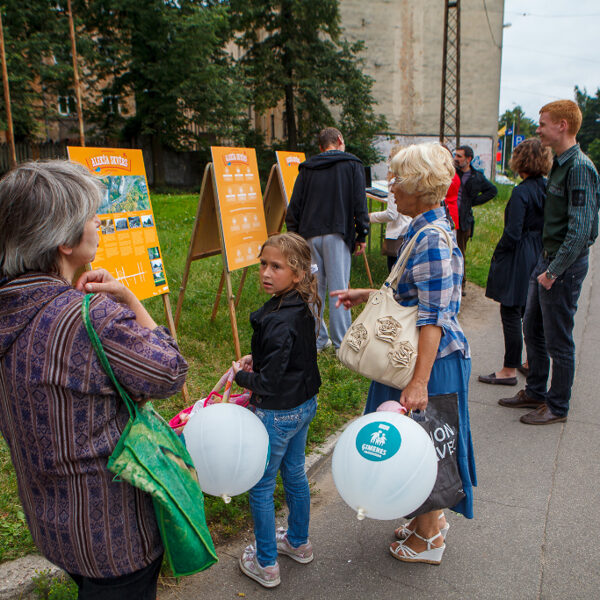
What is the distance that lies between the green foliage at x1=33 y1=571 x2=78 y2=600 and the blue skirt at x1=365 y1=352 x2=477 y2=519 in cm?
156

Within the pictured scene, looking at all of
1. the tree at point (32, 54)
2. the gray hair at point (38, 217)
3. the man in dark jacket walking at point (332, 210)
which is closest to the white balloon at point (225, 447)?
the gray hair at point (38, 217)

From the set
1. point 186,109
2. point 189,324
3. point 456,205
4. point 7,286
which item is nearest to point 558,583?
point 7,286

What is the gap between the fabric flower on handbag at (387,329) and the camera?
2.27 m

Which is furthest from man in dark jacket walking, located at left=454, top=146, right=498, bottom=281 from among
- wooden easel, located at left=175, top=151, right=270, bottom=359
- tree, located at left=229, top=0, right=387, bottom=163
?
tree, located at left=229, top=0, right=387, bottom=163

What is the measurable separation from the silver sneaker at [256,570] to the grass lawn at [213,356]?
269 millimetres

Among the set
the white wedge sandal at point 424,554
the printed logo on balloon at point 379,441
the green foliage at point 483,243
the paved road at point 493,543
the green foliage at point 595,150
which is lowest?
the paved road at point 493,543

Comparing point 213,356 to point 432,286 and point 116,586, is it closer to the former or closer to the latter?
point 432,286

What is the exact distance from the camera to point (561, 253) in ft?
12.2

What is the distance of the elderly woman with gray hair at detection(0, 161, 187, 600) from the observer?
1.37 metres

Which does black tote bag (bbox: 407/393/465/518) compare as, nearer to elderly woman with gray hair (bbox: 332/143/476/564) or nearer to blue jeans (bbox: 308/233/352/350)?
elderly woman with gray hair (bbox: 332/143/476/564)

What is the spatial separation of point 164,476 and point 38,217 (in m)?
0.75

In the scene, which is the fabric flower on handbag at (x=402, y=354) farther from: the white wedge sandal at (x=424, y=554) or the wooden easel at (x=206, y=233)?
the wooden easel at (x=206, y=233)

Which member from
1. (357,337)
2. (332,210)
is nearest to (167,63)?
(332,210)

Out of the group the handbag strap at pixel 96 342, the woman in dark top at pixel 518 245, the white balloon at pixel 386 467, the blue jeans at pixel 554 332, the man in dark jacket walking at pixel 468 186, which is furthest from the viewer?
the man in dark jacket walking at pixel 468 186
